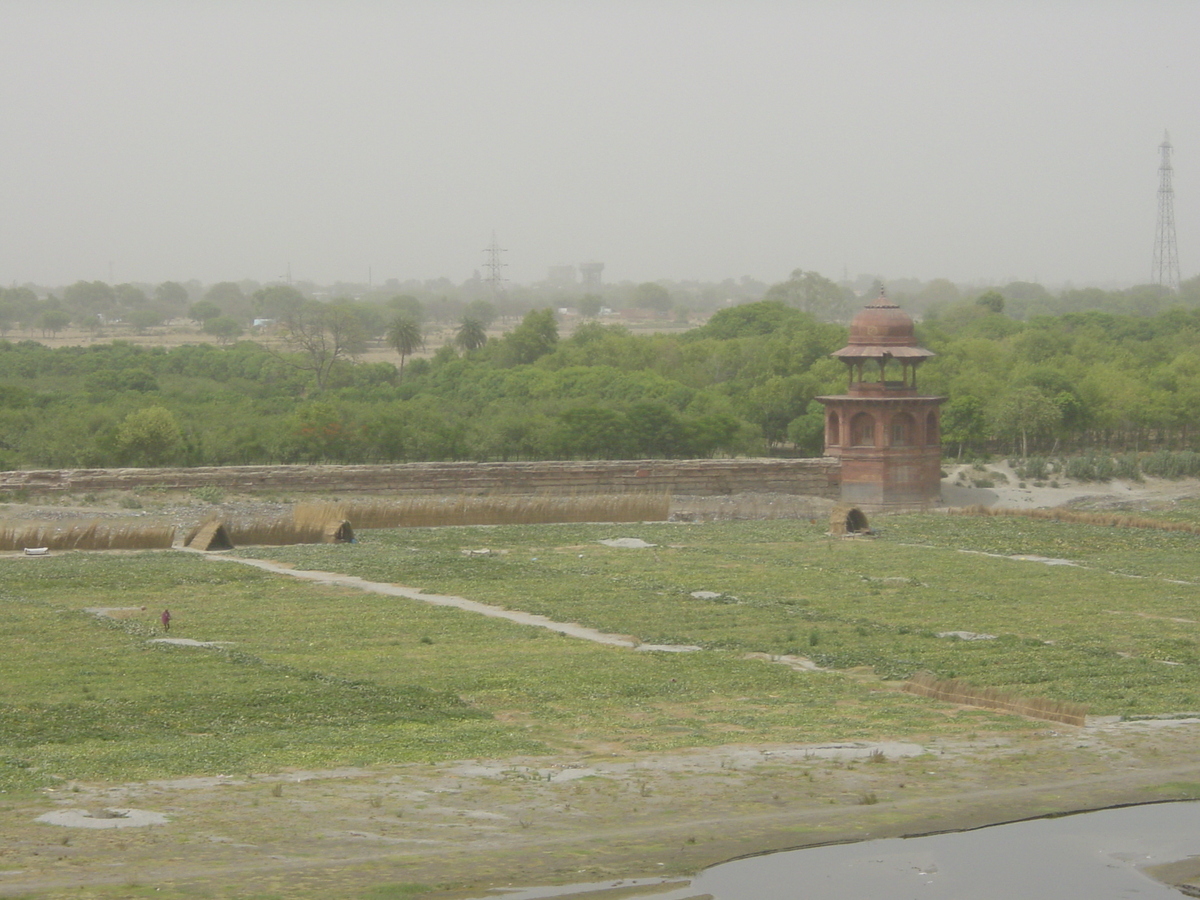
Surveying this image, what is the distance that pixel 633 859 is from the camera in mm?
12117

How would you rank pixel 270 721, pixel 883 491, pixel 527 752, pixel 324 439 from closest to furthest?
pixel 527 752
pixel 270 721
pixel 883 491
pixel 324 439

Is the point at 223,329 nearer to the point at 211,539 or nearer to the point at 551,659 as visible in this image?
the point at 211,539

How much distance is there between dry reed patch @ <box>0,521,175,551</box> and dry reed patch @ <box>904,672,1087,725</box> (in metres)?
19.0

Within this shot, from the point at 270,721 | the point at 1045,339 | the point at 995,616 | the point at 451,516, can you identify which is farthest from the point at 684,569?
the point at 1045,339

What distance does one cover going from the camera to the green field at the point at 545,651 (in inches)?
617

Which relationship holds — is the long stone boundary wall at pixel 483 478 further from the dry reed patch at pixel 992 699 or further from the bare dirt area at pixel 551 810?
the bare dirt area at pixel 551 810

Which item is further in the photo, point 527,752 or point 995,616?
point 995,616

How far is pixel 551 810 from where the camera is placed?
1318cm

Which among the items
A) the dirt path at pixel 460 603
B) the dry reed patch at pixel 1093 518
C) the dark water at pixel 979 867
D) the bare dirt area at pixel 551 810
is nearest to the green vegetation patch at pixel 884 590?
the dirt path at pixel 460 603

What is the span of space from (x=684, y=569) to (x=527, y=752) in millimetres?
14331

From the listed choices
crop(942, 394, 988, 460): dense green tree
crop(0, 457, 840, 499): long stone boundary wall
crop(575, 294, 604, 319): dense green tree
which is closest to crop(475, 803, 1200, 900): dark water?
crop(0, 457, 840, 499): long stone boundary wall

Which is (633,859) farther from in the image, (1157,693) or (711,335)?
(711,335)

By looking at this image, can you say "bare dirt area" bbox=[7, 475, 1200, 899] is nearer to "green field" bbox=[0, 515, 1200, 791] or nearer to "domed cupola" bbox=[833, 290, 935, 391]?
"green field" bbox=[0, 515, 1200, 791]

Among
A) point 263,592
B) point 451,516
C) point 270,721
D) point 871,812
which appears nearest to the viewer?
point 871,812
